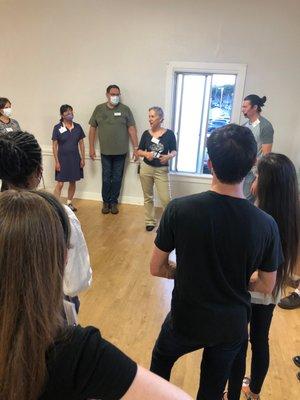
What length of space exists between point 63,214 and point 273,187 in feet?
3.18

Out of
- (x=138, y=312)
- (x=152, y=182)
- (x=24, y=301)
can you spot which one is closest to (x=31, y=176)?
(x=24, y=301)

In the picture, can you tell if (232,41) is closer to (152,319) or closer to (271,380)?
(152,319)

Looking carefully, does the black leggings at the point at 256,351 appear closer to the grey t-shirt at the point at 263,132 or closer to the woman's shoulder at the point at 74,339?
the woman's shoulder at the point at 74,339

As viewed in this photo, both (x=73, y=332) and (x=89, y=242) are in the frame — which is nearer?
(x=73, y=332)

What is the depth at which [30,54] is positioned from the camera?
14.8 ft

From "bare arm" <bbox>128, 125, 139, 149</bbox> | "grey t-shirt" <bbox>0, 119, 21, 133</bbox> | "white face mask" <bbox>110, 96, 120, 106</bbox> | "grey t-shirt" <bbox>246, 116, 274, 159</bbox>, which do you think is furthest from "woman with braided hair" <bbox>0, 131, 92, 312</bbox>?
"bare arm" <bbox>128, 125, 139, 149</bbox>

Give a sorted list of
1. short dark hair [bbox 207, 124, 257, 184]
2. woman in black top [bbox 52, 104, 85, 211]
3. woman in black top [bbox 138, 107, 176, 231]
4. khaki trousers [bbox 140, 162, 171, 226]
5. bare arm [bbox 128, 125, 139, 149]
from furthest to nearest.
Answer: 1. bare arm [bbox 128, 125, 139, 149]
2. woman in black top [bbox 52, 104, 85, 211]
3. khaki trousers [bbox 140, 162, 171, 226]
4. woman in black top [bbox 138, 107, 176, 231]
5. short dark hair [bbox 207, 124, 257, 184]

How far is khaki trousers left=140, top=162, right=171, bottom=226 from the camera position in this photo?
384 centimetres

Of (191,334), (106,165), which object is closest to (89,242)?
(106,165)

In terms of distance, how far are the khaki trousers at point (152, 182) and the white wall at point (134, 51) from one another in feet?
2.53

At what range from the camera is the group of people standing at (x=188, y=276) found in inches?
22.5

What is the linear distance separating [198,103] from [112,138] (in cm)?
130

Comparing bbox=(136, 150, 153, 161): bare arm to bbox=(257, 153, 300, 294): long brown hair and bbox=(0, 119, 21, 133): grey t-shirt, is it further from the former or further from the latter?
bbox=(257, 153, 300, 294): long brown hair

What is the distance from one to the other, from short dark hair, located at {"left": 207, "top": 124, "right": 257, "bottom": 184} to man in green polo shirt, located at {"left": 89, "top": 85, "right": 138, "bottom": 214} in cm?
344
